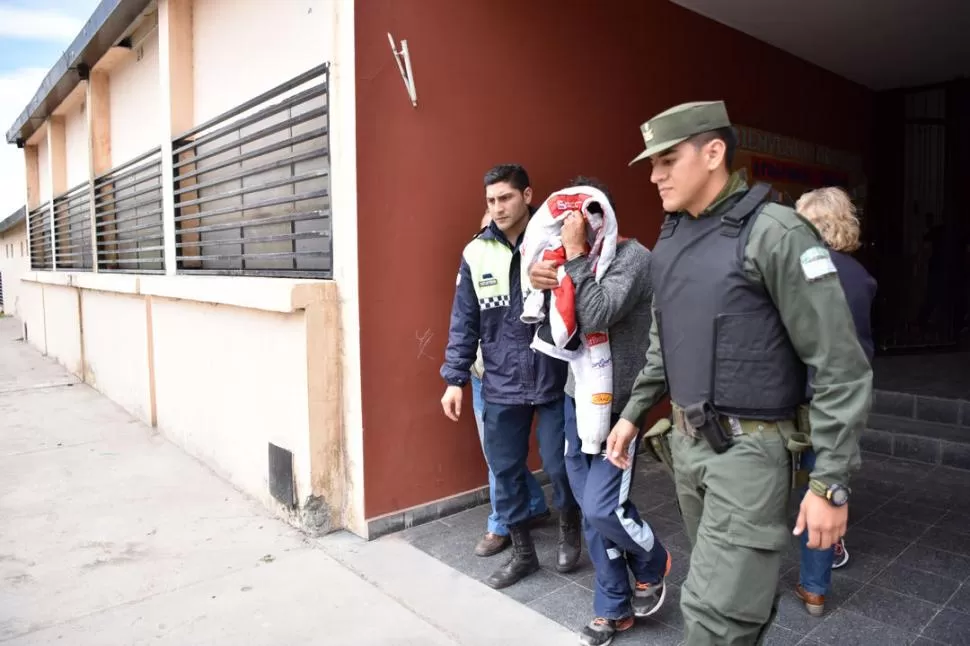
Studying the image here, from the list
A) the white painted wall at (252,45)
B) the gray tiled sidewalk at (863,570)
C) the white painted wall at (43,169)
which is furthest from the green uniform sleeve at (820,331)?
the white painted wall at (43,169)

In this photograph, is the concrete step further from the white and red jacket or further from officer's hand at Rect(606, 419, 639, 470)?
officer's hand at Rect(606, 419, 639, 470)

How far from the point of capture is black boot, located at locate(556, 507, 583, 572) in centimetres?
343

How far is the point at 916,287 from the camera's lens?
9180 millimetres

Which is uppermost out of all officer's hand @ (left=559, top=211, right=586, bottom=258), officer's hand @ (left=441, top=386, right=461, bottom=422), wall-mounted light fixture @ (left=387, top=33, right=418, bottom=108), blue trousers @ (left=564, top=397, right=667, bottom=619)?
wall-mounted light fixture @ (left=387, top=33, right=418, bottom=108)

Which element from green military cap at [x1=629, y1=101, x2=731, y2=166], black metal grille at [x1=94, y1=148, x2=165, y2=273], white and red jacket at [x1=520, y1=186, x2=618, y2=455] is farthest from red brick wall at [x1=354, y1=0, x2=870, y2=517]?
black metal grille at [x1=94, y1=148, x2=165, y2=273]

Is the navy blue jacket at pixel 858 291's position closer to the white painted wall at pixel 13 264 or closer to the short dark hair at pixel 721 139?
the short dark hair at pixel 721 139

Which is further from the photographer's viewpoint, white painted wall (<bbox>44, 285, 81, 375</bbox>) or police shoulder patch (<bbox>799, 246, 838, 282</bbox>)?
white painted wall (<bbox>44, 285, 81, 375</bbox>)

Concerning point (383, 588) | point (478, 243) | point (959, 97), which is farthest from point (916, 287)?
point (383, 588)

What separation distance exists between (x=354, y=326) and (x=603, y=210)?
1672 mm

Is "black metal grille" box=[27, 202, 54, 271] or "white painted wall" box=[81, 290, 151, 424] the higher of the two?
"black metal grille" box=[27, 202, 54, 271]

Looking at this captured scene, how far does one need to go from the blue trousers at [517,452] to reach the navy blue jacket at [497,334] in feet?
0.25

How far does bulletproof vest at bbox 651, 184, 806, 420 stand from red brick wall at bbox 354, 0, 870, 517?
Result: 2.15 meters

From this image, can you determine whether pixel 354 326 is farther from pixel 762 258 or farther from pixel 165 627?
pixel 762 258

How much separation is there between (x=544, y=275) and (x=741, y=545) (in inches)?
49.3
